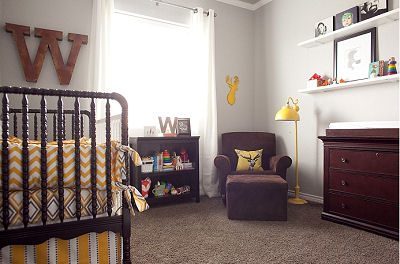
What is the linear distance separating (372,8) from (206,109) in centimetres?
203

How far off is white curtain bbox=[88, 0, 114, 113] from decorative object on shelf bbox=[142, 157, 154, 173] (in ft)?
2.18

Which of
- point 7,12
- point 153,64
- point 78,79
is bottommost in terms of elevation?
point 78,79

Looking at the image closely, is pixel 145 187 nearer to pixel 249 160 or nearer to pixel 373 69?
pixel 249 160

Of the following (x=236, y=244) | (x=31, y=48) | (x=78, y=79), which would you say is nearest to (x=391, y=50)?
(x=236, y=244)

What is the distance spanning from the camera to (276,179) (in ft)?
8.44

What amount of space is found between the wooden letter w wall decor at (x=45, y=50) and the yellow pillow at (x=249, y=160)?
2.11 meters

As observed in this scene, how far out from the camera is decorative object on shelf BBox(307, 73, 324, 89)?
3.04 metres

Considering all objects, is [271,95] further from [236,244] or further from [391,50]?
[236,244]

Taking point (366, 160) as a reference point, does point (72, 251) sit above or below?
below

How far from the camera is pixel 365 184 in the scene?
7.25 feet

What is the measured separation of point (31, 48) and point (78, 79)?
0.51m

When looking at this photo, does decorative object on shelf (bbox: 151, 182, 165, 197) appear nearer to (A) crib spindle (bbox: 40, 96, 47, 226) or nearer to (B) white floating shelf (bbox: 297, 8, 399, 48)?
(A) crib spindle (bbox: 40, 96, 47, 226)

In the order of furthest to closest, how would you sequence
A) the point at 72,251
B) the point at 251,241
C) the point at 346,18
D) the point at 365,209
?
the point at 346,18 < the point at 365,209 < the point at 251,241 < the point at 72,251

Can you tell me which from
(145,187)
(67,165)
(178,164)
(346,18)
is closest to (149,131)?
(178,164)
